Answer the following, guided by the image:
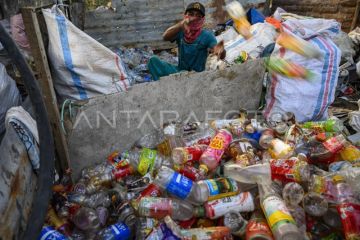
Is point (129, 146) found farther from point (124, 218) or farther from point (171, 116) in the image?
point (124, 218)

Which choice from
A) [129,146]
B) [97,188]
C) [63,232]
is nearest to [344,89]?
[129,146]

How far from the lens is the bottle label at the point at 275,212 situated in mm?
1927

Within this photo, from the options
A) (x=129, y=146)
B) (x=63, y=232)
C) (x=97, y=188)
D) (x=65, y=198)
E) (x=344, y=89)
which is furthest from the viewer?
(x=344, y=89)

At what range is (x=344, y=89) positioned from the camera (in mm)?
4688

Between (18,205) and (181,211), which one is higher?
(18,205)

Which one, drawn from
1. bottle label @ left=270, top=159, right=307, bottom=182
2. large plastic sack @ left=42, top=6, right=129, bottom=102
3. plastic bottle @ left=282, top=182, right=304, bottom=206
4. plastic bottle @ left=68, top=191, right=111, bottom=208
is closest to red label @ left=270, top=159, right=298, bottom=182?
bottle label @ left=270, top=159, right=307, bottom=182

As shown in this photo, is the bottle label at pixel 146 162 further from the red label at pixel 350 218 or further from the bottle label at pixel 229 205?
the red label at pixel 350 218

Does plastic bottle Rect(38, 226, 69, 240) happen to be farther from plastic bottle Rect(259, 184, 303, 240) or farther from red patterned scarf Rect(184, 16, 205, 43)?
red patterned scarf Rect(184, 16, 205, 43)

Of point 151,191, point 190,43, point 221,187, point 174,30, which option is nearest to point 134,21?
point 174,30

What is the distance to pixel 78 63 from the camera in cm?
265

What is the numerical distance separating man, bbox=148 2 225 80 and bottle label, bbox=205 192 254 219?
1916 millimetres

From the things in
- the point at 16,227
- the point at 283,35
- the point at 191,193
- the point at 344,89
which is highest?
the point at 283,35

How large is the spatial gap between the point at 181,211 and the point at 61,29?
1732mm

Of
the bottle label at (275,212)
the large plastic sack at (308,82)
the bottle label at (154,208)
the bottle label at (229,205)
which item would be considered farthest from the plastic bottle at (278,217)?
the large plastic sack at (308,82)
